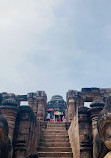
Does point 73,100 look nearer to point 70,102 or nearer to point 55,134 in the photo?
point 70,102

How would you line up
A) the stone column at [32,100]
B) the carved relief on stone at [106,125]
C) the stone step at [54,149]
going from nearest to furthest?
the carved relief on stone at [106,125], the stone step at [54,149], the stone column at [32,100]

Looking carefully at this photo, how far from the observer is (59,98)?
30.1 m

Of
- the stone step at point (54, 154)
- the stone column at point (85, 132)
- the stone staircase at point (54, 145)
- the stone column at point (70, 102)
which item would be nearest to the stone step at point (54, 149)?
the stone staircase at point (54, 145)

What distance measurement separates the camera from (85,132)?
20.2 ft

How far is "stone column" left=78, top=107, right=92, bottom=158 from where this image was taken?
5.77 meters

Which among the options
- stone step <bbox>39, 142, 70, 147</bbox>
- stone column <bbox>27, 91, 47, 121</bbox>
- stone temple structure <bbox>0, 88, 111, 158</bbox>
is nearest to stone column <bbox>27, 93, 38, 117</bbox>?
stone column <bbox>27, 91, 47, 121</bbox>

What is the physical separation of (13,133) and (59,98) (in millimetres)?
24431

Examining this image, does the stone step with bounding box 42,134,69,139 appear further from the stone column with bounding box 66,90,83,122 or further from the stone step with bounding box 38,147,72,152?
the stone column with bounding box 66,90,83,122

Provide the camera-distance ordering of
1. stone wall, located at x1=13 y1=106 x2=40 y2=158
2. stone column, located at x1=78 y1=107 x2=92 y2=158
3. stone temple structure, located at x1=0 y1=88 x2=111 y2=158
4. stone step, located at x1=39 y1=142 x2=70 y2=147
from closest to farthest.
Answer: stone temple structure, located at x1=0 y1=88 x2=111 y2=158 < stone wall, located at x1=13 y1=106 x2=40 y2=158 < stone column, located at x1=78 y1=107 x2=92 y2=158 < stone step, located at x1=39 y1=142 x2=70 y2=147

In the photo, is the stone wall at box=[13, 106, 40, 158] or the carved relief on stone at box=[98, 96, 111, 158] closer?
the carved relief on stone at box=[98, 96, 111, 158]

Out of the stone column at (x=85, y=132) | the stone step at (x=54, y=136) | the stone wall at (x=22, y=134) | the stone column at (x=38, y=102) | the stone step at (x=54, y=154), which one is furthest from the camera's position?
the stone column at (x=38, y=102)

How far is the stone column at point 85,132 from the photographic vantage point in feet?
18.9

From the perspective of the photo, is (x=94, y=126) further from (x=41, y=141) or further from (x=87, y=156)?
(x=41, y=141)

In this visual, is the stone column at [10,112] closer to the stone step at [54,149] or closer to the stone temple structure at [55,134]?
the stone temple structure at [55,134]
